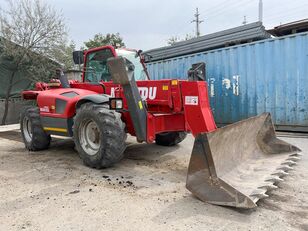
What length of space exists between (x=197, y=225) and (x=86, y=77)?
446 cm

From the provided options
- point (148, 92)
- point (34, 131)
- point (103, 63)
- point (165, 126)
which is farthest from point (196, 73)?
point (34, 131)

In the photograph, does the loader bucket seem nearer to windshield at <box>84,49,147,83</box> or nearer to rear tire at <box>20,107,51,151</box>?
windshield at <box>84,49,147,83</box>

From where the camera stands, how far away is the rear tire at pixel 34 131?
711cm

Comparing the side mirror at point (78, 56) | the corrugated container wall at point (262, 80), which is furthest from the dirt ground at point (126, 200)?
the corrugated container wall at point (262, 80)

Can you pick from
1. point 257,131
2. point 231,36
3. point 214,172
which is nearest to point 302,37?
point 231,36

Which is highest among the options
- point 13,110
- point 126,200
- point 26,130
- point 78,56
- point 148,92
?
point 78,56

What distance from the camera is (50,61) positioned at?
15633 mm

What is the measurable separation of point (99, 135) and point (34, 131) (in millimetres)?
2270

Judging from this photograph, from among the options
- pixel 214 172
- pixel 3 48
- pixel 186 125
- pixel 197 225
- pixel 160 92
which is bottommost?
pixel 197 225

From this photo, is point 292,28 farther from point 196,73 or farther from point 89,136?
point 89,136

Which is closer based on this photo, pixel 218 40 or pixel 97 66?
pixel 97 66

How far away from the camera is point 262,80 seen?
358 inches

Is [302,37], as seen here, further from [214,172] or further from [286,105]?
[214,172]

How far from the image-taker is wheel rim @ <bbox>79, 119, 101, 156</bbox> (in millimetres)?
5637
